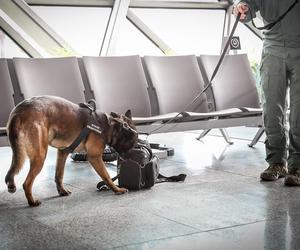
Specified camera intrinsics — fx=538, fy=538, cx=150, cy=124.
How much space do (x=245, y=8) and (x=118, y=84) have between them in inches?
69.3

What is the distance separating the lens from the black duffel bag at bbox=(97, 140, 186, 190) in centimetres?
378

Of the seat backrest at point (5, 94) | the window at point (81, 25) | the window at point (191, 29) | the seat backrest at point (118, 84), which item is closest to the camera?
the seat backrest at point (5, 94)

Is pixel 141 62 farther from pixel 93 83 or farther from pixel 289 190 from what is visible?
pixel 289 190

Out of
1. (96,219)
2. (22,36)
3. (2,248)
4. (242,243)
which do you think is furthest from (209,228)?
(22,36)

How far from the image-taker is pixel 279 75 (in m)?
3.99

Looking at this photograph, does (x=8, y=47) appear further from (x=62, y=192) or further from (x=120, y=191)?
(x=120, y=191)

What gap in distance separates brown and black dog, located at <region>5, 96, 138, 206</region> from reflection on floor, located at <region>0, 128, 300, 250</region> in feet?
0.71

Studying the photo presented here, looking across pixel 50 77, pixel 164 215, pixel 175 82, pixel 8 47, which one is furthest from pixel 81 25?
pixel 164 215

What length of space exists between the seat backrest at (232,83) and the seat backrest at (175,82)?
21cm

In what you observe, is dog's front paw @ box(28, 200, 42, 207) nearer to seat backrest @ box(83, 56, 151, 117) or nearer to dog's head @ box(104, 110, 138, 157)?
dog's head @ box(104, 110, 138, 157)

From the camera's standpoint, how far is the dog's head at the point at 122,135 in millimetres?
3656

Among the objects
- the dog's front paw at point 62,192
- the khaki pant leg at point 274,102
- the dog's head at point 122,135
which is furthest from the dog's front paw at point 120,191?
the khaki pant leg at point 274,102

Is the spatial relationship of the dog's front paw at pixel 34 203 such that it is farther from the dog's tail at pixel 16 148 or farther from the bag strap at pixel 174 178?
the bag strap at pixel 174 178

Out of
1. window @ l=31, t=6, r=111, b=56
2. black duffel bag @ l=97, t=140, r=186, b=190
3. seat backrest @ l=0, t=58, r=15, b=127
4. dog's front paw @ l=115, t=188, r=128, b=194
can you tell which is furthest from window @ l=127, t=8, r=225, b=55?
dog's front paw @ l=115, t=188, r=128, b=194
